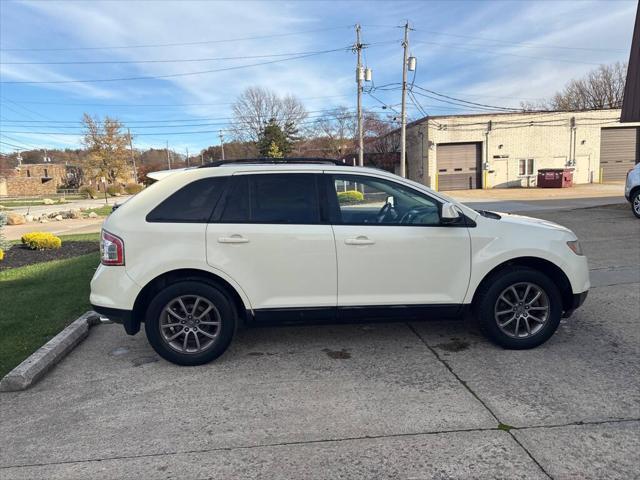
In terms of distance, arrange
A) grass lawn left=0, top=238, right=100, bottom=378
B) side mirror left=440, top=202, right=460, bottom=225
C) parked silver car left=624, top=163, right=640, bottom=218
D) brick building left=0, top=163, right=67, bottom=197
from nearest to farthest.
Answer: side mirror left=440, top=202, right=460, bottom=225 → grass lawn left=0, top=238, right=100, bottom=378 → parked silver car left=624, top=163, right=640, bottom=218 → brick building left=0, top=163, right=67, bottom=197

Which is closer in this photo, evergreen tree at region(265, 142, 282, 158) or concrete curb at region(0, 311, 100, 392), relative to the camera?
concrete curb at region(0, 311, 100, 392)

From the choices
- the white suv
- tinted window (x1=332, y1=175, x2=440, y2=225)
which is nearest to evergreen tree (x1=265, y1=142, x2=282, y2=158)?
tinted window (x1=332, y1=175, x2=440, y2=225)

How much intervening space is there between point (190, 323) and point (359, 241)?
1.63 m

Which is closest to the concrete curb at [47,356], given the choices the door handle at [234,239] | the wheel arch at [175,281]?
the wheel arch at [175,281]

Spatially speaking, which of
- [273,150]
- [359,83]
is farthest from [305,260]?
[273,150]

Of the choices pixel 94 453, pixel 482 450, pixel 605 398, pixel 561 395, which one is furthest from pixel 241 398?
pixel 605 398

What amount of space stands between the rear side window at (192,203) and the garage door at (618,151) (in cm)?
4158

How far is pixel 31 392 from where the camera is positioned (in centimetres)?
385

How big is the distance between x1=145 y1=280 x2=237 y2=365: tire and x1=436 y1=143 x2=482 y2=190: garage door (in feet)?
116

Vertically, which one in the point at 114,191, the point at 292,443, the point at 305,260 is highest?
the point at 114,191

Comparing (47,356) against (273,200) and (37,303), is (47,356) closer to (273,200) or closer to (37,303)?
(37,303)

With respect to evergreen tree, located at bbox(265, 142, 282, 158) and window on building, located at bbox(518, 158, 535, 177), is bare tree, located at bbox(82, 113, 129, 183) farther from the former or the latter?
window on building, located at bbox(518, 158, 535, 177)

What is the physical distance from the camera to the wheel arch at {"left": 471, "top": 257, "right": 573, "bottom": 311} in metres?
4.32

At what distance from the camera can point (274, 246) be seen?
4.07 m
